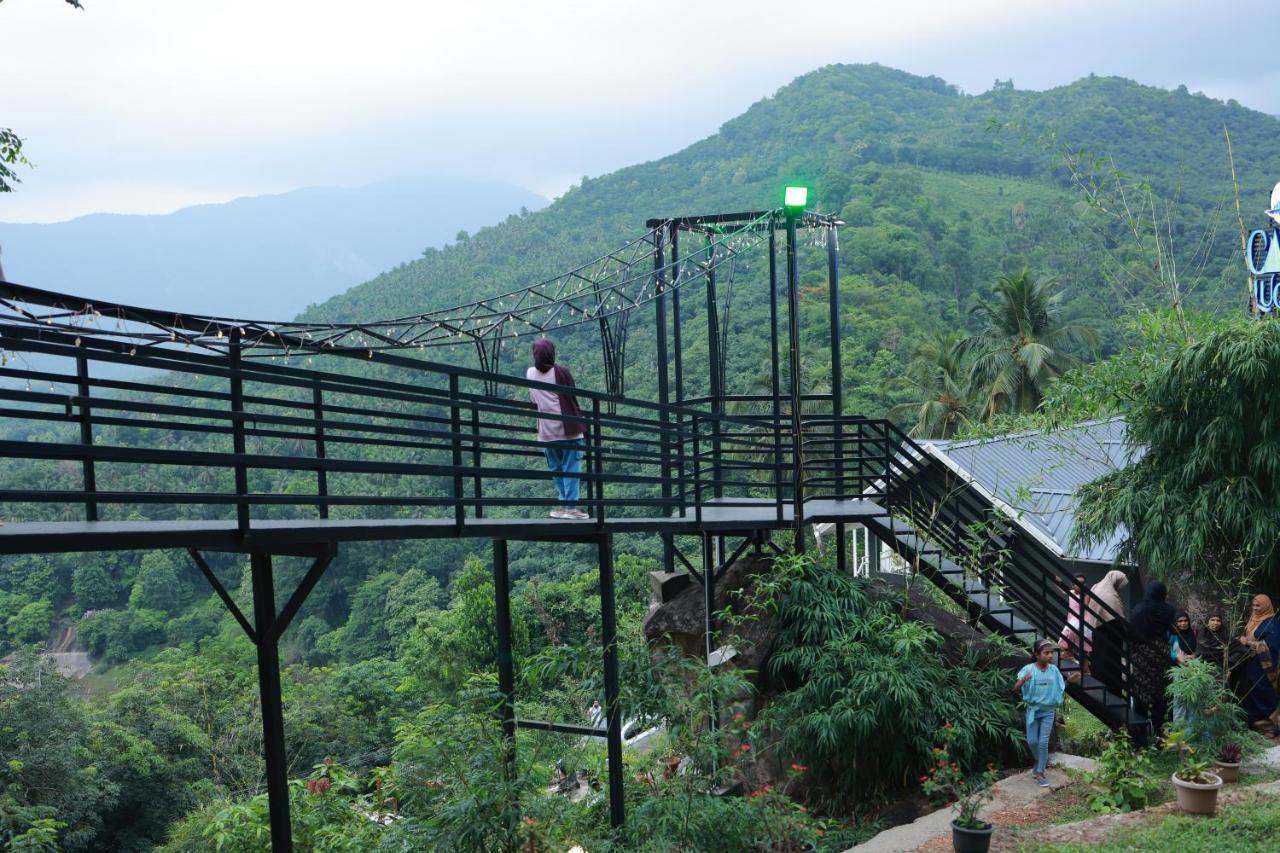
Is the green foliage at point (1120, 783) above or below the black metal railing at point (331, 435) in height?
below

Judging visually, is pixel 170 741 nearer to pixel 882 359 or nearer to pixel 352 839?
pixel 352 839

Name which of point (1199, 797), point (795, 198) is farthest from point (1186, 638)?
point (795, 198)

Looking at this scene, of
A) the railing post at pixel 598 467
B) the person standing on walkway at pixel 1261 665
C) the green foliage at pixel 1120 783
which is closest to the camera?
the railing post at pixel 598 467

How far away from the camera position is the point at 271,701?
20.1 feet

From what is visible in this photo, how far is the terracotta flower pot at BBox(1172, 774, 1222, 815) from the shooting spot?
812cm

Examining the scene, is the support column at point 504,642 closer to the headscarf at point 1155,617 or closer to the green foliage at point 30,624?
the headscarf at point 1155,617

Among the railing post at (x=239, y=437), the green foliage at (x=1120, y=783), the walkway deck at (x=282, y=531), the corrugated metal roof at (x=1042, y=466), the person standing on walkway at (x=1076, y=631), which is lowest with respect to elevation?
the green foliage at (x=1120, y=783)

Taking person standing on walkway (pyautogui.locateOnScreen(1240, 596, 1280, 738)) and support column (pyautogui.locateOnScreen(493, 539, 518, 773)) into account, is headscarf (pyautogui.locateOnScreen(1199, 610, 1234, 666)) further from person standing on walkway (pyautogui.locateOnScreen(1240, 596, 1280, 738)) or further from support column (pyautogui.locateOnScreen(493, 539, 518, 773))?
support column (pyautogui.locateOnScreen(493, 539, 518, 773))

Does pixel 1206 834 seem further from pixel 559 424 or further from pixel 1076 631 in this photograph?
pixel 559 424

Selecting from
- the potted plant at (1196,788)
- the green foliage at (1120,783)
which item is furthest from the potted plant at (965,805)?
the potted plant at (1196,788)

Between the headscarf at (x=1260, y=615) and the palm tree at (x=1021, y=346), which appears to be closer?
the headscarf at (x=1260, y=615)

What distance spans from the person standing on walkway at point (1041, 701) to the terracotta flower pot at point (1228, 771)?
4.55 feet

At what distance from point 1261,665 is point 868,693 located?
3.71 metres

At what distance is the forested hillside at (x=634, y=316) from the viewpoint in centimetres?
2592
